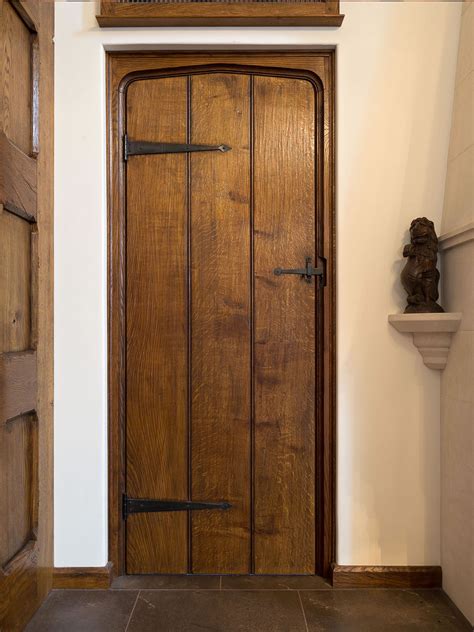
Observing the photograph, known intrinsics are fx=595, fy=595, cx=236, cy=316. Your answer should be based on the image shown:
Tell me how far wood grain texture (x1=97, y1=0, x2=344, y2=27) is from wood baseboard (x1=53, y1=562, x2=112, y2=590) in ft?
6.30

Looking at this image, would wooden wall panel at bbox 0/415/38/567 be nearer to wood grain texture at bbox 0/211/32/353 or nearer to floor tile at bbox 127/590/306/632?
wood grain texture at bbox 0/211/32/353

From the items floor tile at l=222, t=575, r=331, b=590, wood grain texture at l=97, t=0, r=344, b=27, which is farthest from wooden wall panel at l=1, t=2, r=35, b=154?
floor tile at l=222, t=575, r=331, b=590

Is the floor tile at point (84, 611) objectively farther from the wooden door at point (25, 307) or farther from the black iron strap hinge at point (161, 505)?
the black iron strap hinge at point (161, 505)

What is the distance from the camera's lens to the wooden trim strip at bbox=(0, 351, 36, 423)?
66.8 inches

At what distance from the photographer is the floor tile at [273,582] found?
2098 millimetres

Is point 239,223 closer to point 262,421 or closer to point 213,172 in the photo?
point 213,172

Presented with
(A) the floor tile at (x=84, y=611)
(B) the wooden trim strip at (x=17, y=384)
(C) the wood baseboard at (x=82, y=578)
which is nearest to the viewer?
(B) the wooden trim strip at (x=17, y=384)

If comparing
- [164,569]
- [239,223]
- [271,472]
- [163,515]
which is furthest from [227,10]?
[164,569]

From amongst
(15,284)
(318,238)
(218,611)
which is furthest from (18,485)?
(318,238)

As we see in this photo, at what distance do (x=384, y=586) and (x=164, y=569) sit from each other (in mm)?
792

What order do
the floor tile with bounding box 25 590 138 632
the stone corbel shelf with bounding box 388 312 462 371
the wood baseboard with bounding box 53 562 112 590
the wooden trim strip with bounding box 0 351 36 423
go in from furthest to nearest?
the wood baseboard with bounding box 53 562 112 590
the stone corbel shelf with bounding box 388 312 462 371
the floor tile with bounding box 25 590 138 632
the wooden trim strip with bounding box 0 351 36 423

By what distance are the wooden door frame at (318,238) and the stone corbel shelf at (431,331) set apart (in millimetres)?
256

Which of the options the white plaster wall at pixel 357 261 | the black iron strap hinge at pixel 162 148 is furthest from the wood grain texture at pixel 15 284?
the black iron strap hinge at pixel 162 148

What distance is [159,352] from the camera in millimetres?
2184
